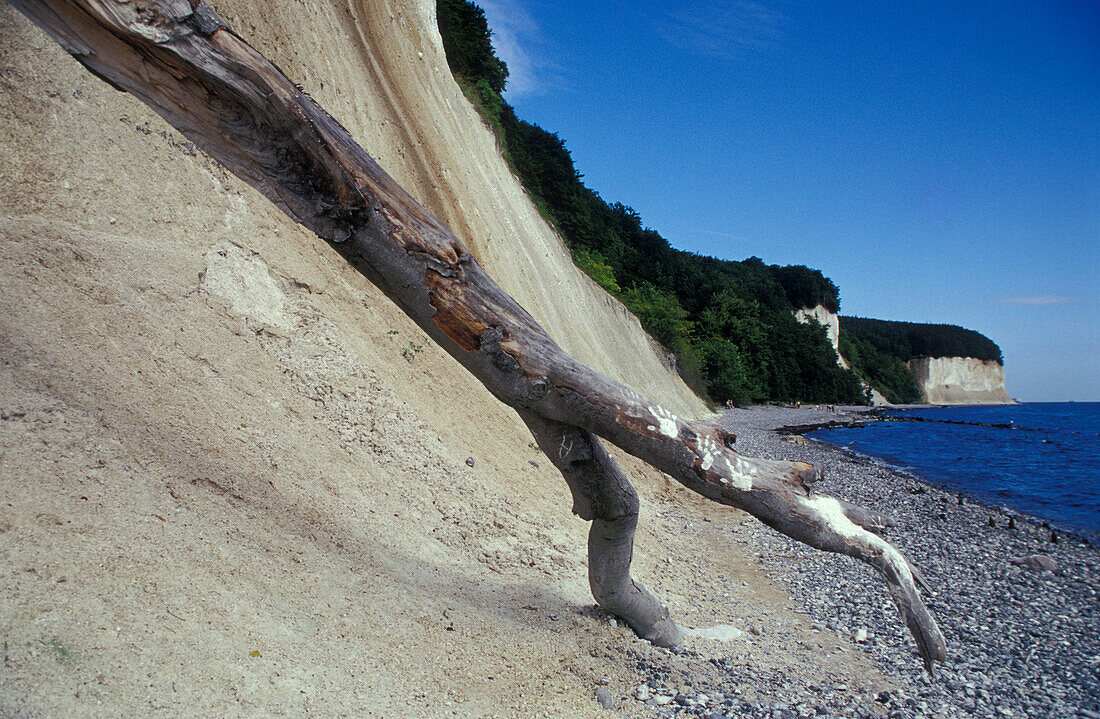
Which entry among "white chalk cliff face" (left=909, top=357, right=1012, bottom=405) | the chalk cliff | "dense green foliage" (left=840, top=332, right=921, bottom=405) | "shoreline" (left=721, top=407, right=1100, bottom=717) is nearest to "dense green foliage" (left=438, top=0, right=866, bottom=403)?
the chalk cliff

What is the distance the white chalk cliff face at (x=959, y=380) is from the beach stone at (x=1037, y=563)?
3676 inches

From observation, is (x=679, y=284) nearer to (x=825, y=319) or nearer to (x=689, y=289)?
(x=689, y=289)

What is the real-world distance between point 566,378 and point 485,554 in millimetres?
2706

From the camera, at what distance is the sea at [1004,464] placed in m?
16.3

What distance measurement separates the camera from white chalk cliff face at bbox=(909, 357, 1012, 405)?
303ft

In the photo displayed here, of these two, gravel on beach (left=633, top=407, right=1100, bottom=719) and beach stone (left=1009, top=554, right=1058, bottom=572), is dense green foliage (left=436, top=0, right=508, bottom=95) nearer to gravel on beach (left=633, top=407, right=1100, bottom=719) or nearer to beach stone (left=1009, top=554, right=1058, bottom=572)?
gravel on beach (left=633, top=407, right=1100, bottom=719)

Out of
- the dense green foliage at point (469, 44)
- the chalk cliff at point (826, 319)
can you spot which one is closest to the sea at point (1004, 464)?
the dense green foliage at point (469, 44)

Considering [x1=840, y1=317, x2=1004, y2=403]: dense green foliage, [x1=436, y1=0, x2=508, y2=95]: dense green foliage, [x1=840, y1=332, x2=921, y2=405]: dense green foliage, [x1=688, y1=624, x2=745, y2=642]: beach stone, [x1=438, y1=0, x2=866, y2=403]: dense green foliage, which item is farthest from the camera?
[x1=840, y1=317, x2=1004, y2=403]: dense green foliage

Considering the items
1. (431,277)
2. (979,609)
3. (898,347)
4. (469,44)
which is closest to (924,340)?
(898,347)

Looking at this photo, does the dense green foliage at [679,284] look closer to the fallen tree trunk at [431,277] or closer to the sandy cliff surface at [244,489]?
the sandy cliff surface at [244,489]

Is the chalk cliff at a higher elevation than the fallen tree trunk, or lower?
higher

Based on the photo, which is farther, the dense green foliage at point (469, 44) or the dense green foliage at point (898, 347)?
the dense green foliage at point (898, 347)

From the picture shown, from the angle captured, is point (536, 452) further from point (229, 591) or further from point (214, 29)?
point (214, 29)

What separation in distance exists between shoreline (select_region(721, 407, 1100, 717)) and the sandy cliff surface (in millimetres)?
644
